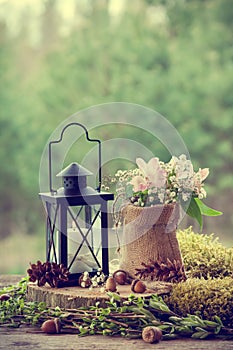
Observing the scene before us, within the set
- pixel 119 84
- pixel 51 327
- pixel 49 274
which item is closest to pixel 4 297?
pixel 49 274

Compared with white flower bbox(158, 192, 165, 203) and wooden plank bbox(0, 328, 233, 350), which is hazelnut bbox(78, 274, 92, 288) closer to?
wooden plank bbox(0, 328, 233, 350)

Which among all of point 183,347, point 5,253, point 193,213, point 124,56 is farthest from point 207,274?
point 5,253

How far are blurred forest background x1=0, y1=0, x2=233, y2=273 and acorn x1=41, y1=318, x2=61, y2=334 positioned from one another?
9.95 ft

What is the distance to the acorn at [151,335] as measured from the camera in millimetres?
1488

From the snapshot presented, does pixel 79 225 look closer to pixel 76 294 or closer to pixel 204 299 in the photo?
pixel 76 294

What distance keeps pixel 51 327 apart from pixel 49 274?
0.19 meters

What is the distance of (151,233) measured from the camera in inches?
69.8

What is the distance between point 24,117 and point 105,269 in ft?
10.8

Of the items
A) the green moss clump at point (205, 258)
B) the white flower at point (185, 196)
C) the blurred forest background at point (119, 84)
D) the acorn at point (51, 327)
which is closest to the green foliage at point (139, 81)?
the blurred forest background at point (119, 84)

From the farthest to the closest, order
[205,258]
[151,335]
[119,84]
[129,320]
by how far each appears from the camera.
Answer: [119,84]
[205,258]
[129,320]
[151,335]

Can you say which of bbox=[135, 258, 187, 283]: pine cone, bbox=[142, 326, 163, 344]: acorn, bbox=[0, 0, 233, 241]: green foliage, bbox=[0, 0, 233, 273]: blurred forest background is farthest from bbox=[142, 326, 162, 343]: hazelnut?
bbox=[0, 0, 233, 273]: blurred forest background

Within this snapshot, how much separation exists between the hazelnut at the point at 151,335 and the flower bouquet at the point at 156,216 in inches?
10.0

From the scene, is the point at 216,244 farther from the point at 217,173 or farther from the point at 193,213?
the point at 217,173

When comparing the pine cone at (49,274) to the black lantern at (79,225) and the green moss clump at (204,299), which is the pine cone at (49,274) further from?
the green moss clump at (204,299)
